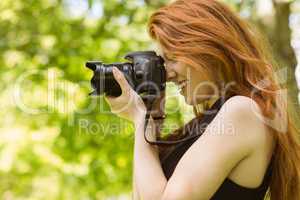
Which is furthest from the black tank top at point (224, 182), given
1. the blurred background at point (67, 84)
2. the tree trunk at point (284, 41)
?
the blurred background at point (67, 84)

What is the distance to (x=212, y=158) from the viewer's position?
1.54 metres

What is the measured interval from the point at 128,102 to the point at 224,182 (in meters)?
0.36

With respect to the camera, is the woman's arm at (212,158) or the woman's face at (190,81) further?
the woman's face at (190,81)

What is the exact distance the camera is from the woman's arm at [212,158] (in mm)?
1527

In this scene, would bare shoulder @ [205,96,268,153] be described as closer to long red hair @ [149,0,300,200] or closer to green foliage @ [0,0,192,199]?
long red hair @ [149,0,300,200]

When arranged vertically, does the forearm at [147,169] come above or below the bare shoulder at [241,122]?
below

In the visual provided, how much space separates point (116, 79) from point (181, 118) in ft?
6.34

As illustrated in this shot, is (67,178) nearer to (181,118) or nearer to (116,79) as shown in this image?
(181,118)

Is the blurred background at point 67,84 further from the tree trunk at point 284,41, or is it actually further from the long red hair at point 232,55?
the long red hair at point 232,55

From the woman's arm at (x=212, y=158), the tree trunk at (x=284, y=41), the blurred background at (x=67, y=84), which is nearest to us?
the woman's arm at (x=212, y=158)

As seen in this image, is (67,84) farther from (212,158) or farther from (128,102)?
(212,158)

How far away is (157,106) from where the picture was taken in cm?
185

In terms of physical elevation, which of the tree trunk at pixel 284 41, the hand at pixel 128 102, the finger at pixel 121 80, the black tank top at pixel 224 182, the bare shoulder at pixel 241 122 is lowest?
the black tank top at pixel 224 182

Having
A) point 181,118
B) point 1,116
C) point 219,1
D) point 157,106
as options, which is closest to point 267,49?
point 219,1
